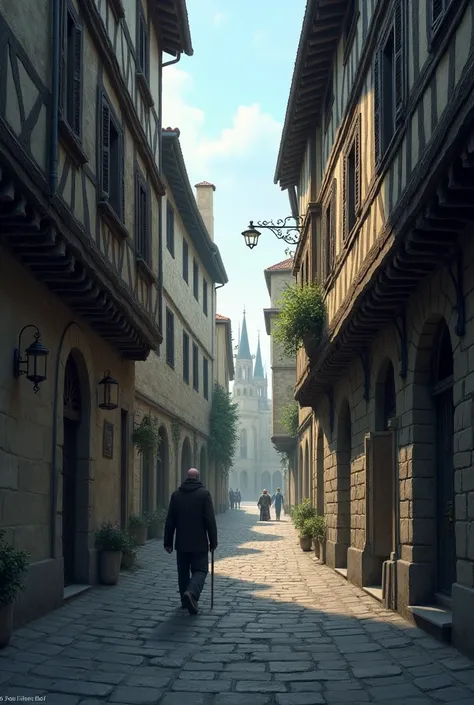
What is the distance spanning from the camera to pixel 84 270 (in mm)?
9516

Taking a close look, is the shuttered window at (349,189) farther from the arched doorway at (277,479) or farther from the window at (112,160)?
the arched doorway at (277,479)

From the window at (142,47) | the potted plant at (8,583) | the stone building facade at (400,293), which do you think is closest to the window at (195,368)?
the stone building facade at (400,293)

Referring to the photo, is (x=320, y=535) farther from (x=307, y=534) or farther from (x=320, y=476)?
(x=320, y=476)

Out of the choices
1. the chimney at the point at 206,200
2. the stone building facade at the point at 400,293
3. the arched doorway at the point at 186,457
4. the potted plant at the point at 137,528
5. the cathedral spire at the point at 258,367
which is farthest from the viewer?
the cathedral spire at the point at 258,367

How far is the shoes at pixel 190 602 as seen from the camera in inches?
382

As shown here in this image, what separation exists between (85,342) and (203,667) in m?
5.46

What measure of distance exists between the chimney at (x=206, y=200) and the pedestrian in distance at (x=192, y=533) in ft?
87.6

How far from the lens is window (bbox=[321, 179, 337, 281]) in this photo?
1524 cm

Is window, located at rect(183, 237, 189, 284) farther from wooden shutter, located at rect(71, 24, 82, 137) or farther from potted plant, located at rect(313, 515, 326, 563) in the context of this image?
wooden shutter, located at rect(71, 24, 82, 137)

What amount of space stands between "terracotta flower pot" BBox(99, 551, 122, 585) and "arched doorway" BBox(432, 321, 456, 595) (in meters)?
4.37

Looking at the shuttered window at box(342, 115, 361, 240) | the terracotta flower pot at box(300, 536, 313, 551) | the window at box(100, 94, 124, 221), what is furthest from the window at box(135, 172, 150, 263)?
the terracotta flower pot at box(300, 536, 313, 551)

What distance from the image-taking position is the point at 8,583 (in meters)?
7.15

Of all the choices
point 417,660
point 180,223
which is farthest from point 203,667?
point 180,223

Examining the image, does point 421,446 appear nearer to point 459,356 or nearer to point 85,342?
point 459,356
